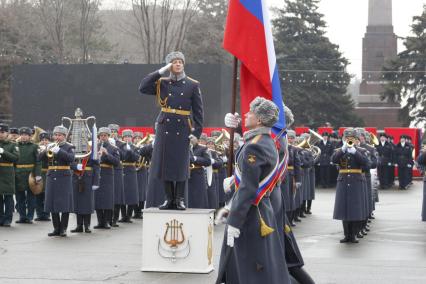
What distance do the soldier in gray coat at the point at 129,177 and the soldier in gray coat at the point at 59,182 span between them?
305 cm

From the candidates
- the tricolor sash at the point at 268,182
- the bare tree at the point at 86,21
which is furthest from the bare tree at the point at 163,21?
the tricolor sash at the point at 268,182

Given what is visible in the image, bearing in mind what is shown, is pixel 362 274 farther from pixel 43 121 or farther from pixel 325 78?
pixel 325 78

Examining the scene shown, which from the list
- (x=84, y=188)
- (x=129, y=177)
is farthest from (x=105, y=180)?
(x=129, y=177)

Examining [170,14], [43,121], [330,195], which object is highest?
[170,14]

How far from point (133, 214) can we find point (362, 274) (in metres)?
9.83

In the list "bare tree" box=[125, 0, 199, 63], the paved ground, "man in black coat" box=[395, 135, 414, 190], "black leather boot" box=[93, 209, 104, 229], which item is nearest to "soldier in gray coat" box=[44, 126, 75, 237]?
the paved ground

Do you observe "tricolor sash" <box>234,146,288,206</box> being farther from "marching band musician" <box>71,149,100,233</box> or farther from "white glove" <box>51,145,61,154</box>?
"marching band musician" <box>71,149,100,233</box>

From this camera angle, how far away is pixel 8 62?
49.7 m

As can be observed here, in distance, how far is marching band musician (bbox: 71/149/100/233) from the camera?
16359mm

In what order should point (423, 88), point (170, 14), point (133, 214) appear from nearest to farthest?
point (133, 214)
point (170, 14)
point (423, 88)

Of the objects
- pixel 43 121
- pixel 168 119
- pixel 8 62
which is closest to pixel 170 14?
pixel 8 62

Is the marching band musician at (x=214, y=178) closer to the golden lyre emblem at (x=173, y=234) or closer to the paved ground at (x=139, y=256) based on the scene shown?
the paved ground at (x=139, y=256)

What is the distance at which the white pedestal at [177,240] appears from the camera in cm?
1167

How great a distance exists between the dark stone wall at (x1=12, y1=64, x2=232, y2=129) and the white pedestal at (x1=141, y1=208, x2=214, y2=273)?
22.3 m
